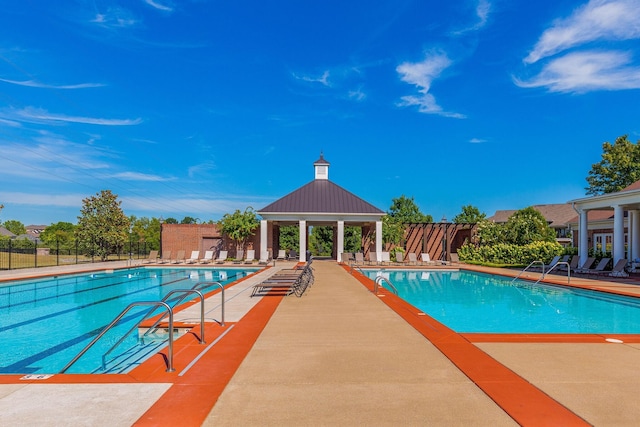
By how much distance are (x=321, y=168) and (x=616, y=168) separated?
2736 cm

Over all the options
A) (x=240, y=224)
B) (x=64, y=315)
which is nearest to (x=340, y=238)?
(x=240, y=224)

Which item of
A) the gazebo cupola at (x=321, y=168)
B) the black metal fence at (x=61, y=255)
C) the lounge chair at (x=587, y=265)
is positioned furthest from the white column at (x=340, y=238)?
the black metal fence at (x=61, y=255)

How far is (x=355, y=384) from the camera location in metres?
4.09

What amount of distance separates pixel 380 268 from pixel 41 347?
1813cm

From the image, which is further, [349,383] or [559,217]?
[559,217]

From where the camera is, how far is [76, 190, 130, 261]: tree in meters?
29.4

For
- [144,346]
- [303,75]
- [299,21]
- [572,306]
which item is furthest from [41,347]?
[303,75]

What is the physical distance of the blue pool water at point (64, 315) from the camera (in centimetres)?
658

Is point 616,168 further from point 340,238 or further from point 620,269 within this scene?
point 340,238

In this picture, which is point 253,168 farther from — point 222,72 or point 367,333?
point 367,333

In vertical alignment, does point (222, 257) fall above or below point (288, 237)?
below

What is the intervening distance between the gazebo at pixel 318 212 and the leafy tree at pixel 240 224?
106 cm

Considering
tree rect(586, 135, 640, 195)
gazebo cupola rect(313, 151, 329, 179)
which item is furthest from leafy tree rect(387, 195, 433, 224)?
gazebo cupola rect(313, 151, 329, 179)

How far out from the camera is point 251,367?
15.2 ft
